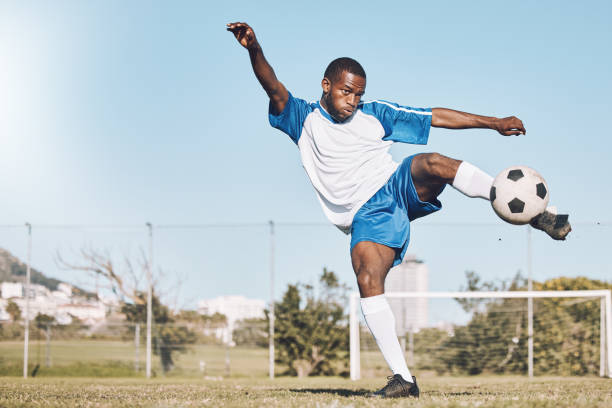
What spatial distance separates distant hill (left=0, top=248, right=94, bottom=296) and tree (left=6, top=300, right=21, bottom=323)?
1.86 feet

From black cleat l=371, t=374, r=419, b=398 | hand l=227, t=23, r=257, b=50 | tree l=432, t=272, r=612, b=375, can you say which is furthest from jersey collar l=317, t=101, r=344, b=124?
tree l=432, t=272, r=612, b=375

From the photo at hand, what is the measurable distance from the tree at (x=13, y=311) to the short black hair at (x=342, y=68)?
511 inches

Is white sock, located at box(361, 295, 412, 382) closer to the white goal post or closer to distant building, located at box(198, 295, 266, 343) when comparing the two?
the white goal post

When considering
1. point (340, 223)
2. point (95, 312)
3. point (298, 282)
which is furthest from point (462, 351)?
point (340, 223)

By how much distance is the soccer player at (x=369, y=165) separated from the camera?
4.13 m

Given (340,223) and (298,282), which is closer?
(340,223)

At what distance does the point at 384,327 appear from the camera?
4266 millimetres

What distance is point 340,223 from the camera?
4.43 m

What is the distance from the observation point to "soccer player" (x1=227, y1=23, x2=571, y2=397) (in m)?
4.13

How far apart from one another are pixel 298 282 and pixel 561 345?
5860 mm

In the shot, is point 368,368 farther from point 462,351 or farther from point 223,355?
point 223,355

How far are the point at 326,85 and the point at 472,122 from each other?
101 centimetres

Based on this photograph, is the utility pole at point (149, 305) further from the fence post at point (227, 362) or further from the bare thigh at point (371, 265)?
the bare thigh at point (371, 265)

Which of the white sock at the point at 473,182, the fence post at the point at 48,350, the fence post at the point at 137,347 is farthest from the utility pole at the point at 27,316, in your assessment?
the white sock at the point at 473,182
